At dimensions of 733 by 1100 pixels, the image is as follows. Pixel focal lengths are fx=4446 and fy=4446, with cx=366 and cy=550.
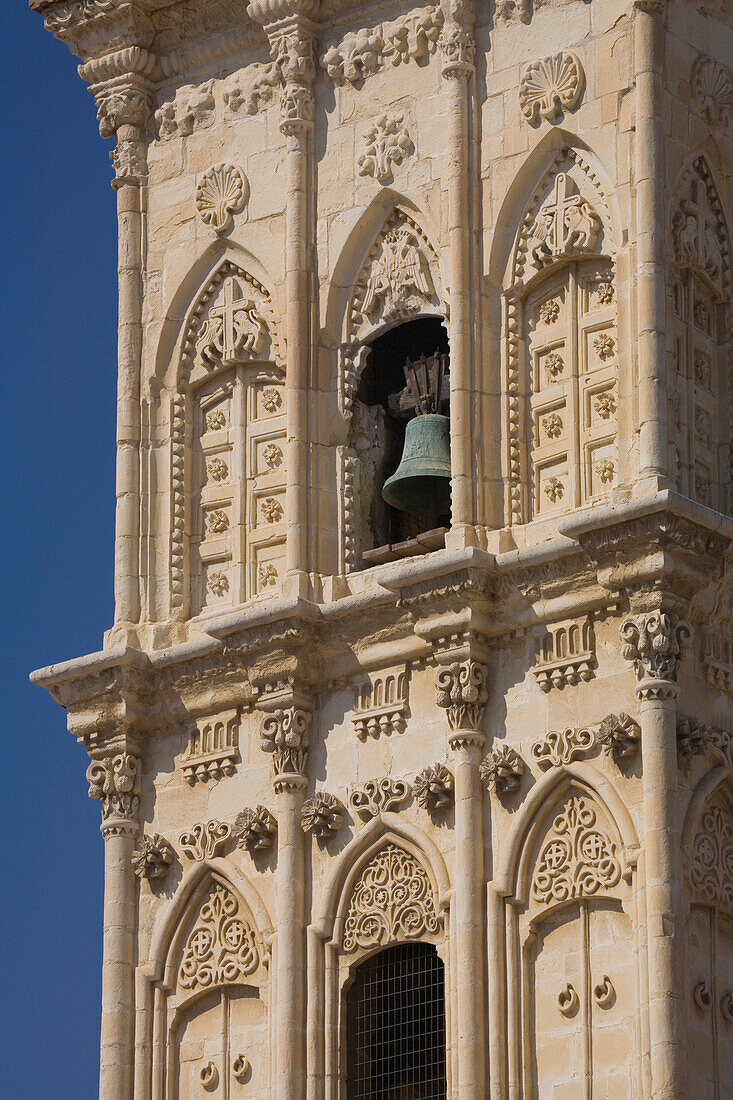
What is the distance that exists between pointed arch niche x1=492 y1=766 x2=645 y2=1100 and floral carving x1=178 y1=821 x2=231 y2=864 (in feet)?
10.4

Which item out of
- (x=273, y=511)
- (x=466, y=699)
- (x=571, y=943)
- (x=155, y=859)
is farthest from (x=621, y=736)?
(x=155, y=859)

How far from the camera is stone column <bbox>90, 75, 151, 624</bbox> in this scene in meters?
40.6

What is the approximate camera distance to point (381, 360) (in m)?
40.3

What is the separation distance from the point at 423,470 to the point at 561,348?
164cm

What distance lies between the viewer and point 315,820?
125 feet

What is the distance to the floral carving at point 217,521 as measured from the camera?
132 feet

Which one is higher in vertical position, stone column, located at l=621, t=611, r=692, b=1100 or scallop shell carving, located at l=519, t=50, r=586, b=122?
scallop shell carving, located at l=519, t=50, r=586, b=122

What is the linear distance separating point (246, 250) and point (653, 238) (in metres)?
4.72

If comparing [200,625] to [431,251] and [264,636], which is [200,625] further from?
[431,251]

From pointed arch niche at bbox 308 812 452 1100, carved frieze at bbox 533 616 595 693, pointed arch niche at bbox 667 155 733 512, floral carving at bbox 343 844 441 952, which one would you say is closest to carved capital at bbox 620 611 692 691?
carved frieze at bbox 533 616 595 693

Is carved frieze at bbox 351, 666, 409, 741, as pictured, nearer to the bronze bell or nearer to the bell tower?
the bell tower

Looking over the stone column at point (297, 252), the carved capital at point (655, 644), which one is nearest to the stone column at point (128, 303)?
the stone column at point (297, 252)

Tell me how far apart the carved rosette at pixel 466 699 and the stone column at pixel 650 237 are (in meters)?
2.25

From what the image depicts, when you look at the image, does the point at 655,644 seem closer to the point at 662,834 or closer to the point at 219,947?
the point at 662,834
